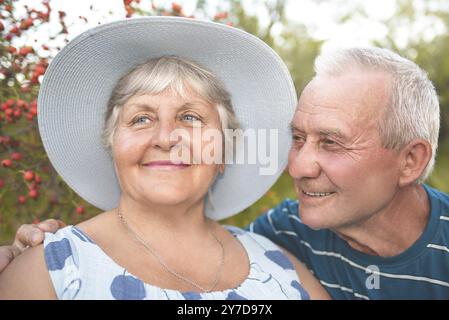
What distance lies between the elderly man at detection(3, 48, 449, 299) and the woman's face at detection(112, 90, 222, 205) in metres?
0.52

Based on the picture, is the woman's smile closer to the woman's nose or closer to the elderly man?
the woman's nose

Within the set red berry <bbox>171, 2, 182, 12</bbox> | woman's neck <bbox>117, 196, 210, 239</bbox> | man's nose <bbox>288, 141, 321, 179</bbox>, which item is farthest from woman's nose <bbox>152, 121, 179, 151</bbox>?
red berry <bbox>171, 2, 182, 12</bbox>

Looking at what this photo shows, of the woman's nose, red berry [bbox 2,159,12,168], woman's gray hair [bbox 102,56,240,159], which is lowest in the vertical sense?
red berry [bbox 2,159,12,168]

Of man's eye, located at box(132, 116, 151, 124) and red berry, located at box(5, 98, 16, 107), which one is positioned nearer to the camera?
man's eye, located at box(132, 116, 151, 124)

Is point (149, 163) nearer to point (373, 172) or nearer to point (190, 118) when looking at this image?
point (190, 118)

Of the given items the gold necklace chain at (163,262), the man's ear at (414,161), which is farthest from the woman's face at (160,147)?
the man's ear at (414,161)

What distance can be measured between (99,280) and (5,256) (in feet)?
1.32

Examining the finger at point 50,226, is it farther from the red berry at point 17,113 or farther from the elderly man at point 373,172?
the elderly man at point 373,172

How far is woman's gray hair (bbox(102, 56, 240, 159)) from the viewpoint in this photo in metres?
2.13

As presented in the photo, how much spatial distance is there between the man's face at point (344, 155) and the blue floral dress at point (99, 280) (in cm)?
40

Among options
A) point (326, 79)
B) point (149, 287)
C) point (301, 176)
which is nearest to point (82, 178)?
point (149, 287)

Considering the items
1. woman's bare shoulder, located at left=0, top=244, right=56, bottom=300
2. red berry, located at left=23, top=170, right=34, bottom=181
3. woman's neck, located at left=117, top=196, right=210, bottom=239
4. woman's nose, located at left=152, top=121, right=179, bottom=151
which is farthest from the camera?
red berry, located at left=23, top=170, right=34, bottom=181

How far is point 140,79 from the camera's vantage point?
2156mm

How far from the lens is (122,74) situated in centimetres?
230
